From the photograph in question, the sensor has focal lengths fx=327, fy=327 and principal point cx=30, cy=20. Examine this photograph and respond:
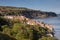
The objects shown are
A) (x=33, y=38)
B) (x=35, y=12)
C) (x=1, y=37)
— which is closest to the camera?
(x=1, y=37)

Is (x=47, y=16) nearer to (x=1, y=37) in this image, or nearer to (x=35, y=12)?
(x=35, y=12)

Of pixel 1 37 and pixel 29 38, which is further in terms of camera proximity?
pixel 29 38

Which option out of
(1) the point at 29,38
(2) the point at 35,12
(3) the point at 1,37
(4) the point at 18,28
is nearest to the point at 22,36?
(1) the point at 29,38

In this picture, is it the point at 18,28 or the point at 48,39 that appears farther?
the point at 18,28

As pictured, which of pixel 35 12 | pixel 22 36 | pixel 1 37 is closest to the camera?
pixel 1 37

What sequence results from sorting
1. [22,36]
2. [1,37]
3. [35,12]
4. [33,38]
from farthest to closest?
[35,12], [33,38], [22,36], [1,37]

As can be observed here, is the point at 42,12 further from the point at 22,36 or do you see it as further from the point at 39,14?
the point at 22,36

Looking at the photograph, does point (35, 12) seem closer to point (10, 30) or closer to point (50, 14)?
point (50, 14)

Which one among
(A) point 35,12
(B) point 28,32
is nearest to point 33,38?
(B) point 28,32
